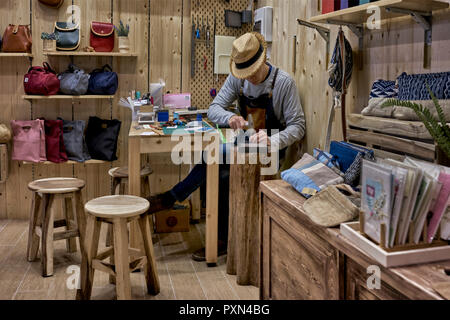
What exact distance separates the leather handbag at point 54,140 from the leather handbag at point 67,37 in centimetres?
67

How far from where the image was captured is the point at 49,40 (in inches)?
162

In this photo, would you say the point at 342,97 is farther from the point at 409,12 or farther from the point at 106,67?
the point at 106,67

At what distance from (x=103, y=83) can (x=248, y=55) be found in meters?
1.48

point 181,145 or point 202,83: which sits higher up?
point 202,83

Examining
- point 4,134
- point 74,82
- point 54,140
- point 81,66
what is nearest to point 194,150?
point 74,82

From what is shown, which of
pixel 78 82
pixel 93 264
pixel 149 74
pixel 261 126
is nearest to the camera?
pixel 93 264

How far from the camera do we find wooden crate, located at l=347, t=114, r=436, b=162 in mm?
1821

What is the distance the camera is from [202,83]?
4672 millimetres

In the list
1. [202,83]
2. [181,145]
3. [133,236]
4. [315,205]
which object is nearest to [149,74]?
[202,83]

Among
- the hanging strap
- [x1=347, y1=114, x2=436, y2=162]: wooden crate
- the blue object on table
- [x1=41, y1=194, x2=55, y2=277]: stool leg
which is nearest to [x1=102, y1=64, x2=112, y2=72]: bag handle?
the blue object on table

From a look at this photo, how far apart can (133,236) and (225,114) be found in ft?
3.76

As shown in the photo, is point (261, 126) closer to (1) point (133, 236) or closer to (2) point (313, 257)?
(1) point (133, 236)

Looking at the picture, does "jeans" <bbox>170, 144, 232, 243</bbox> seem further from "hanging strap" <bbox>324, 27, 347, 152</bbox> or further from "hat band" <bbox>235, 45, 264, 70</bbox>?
"hanging strap" <bbox>324, 27, 347, 152</bbox>
